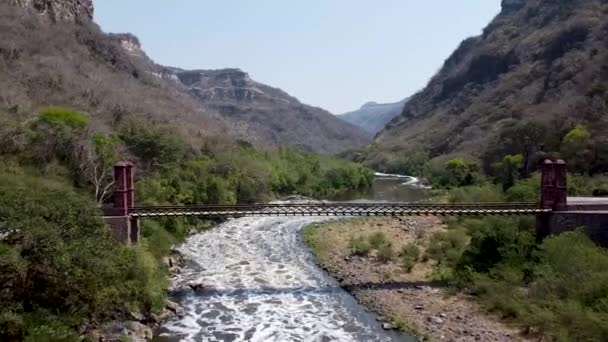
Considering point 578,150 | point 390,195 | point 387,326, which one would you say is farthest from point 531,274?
point 390,195

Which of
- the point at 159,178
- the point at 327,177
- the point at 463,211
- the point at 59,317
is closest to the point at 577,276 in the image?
the point at 463,211

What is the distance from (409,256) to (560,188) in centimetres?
817

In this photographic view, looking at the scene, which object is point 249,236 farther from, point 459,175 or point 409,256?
point 459,175

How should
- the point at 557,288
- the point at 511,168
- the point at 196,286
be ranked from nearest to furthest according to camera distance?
the point at 557,288 → the point at 196,286 → the point at 511,168

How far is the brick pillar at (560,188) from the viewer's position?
2473 centimetres

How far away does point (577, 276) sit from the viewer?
18109 millimetres

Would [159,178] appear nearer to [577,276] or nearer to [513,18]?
[577,276]

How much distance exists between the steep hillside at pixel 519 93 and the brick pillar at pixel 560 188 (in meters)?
21.1

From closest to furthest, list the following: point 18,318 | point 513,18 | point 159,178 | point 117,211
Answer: point 18,318 → point 117,211 → point 159,178 → point 513,18

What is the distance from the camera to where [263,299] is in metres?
23.3

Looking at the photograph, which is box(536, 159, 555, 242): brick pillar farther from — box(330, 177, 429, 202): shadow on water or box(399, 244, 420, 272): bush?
box(330, 177, 429, 202): shadow on water

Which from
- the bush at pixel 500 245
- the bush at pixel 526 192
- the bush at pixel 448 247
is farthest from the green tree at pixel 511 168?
the bush at pixel 500 245

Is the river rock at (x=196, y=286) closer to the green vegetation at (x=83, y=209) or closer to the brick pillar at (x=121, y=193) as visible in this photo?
the green vegetation at (x=83, y=209)

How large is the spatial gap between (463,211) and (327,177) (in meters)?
53.0
